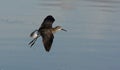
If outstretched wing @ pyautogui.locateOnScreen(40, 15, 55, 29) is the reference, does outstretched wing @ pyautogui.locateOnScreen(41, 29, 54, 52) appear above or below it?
below

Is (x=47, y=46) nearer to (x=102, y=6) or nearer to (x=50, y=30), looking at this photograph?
(x=50, y=30)

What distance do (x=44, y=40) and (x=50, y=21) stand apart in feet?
2.62

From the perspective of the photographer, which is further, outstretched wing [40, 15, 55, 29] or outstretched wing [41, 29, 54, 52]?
outstretched wing [40, 15, 55, 29]

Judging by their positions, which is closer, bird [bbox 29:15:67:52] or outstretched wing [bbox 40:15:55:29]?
bird [bbox 29:15:67:52]

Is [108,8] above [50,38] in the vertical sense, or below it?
below

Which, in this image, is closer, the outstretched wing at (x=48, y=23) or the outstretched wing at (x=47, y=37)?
the outstretched wing at (x=47, y=37)

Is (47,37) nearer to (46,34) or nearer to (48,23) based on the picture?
(46,34)

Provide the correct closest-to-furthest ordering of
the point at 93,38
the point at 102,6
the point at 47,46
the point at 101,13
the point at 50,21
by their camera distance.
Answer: the point at 47,46, the point at 50,21, the point at 93,38, the point at 101,13, the point at 102,6

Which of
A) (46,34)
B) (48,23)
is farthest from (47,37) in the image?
Answer: (48,23)

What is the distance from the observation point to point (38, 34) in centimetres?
1425

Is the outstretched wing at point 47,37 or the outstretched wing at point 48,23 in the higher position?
the outstretched wing at point 48,23

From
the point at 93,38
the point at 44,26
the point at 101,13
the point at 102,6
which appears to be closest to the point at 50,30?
the point at 44,26

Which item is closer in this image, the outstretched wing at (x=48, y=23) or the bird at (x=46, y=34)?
the bird at (x=46, y=34)

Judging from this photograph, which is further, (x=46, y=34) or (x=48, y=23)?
(x=48, y=23)
